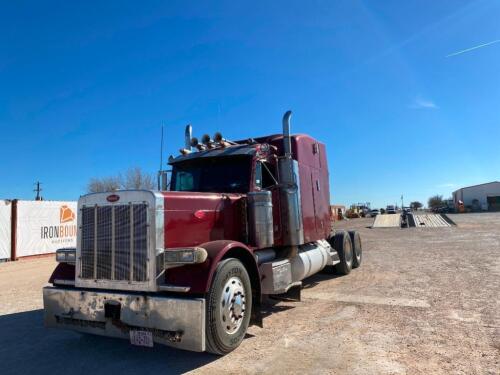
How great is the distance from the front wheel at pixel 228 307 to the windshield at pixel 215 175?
1.87 meters

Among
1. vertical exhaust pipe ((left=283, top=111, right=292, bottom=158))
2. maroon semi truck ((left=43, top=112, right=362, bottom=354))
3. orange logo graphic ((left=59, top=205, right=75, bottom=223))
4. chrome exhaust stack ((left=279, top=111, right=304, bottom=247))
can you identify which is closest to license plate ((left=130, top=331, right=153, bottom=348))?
maroon semi truck ((left=43, top=112, right=362, bottom=354))

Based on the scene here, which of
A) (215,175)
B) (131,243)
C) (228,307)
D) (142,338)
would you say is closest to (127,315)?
(142,338)

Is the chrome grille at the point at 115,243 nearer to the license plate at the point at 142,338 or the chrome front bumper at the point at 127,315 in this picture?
the chrome front bumper at the point at 127,315

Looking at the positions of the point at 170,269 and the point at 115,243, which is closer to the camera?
the point at 170,269

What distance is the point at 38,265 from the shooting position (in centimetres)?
1565

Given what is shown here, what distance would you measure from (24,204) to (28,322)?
13485mm

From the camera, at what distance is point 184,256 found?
14.7 feet

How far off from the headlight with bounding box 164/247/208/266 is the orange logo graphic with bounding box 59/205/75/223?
17.9 m

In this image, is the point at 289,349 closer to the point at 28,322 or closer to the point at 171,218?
the point at 171,218

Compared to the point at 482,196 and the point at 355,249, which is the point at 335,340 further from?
the point at 482,196

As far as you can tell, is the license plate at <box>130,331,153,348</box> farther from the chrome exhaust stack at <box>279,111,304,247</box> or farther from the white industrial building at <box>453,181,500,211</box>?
the white industrial building at <box>453,181,500,211</box>

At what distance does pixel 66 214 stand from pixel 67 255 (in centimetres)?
1685

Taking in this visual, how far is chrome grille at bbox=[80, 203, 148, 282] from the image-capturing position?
15.1 feet

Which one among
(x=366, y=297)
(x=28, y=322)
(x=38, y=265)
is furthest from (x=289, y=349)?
(x=38, y=265)
